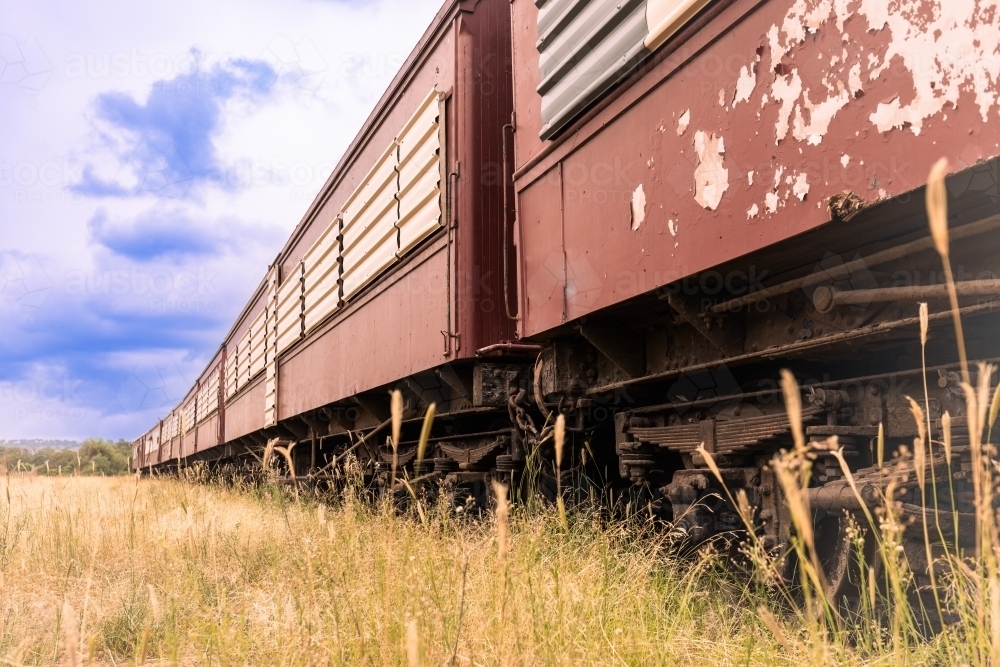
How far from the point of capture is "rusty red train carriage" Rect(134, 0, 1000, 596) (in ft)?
6.79

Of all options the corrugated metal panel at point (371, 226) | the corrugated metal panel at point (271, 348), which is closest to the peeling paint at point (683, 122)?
the corrugated metal panel at point (371, 226)

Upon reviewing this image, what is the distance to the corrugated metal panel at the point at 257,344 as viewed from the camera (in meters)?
12.2

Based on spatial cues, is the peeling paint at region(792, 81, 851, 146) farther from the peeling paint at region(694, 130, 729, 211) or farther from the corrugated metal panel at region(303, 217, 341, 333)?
the corrugated metal panel at region(303, 217, 341, 333)

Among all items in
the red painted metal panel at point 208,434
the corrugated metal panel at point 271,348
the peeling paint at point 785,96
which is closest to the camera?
the peeling paint at point 785,96

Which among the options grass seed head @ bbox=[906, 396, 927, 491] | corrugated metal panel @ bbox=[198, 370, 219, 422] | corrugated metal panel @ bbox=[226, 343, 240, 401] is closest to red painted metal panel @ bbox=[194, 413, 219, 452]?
corrugated metal panel @ bbox=[198, 370, 219, 422]

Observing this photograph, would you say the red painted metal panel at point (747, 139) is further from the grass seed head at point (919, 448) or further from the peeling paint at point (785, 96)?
the grass seed head at point (919, 448)

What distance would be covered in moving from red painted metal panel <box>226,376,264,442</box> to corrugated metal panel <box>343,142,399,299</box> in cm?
561

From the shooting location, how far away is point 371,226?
6.30 meters

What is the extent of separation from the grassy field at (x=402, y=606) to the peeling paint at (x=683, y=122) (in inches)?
60.3

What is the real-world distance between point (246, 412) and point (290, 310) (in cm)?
429

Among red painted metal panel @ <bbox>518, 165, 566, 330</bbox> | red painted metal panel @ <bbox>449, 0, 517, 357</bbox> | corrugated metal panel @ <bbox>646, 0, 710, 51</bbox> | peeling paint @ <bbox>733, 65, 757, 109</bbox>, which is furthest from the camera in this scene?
red painted metal panel @ <bbox>449, 0, 517, 357</bbox>

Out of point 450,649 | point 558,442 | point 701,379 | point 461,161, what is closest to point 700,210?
point 701,379

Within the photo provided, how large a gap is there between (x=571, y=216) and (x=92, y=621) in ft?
8.78

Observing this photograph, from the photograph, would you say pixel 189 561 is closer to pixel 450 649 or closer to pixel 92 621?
pixel 92 621
